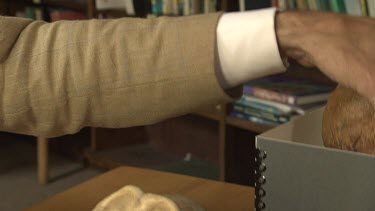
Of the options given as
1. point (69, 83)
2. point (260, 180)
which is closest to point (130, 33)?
point (69, 83)

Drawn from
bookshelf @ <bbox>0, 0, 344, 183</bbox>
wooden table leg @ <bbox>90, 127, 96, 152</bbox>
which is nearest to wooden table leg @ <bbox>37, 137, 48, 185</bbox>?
bookshelf @ <bbox>0, 0, 344, 183</bbox>

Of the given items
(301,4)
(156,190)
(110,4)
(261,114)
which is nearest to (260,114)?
(261,114)

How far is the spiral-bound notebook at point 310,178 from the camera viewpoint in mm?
648

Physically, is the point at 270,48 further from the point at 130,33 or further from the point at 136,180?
the point at 136,180

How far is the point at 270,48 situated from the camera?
64 centimetres

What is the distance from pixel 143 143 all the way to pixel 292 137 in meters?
2.09

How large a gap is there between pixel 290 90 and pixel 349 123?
1.30 meters

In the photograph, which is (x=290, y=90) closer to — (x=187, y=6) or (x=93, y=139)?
(x=187, y=6)

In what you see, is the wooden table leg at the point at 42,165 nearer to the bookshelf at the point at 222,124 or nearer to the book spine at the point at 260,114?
the bookshelf at the point at 222,124

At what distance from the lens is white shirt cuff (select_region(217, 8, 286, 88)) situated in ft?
2.11

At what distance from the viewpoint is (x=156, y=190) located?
1.02 metres

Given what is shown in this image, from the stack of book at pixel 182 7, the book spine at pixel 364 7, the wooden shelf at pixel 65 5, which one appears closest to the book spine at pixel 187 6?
the stack of book at pixel 182 7

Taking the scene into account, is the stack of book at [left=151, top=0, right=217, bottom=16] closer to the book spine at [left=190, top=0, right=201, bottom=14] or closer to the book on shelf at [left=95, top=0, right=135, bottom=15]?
the book spine at [left=190, top=0, right=201, bottom=14]

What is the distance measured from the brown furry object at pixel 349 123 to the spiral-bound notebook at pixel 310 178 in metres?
0.06
